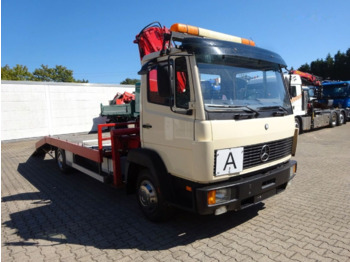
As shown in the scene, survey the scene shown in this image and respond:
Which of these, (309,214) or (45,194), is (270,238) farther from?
(45,194)

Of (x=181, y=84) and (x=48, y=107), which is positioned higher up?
(x=48, y=107)

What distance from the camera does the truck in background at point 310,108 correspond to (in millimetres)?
12383

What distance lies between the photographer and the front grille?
10.6 ft

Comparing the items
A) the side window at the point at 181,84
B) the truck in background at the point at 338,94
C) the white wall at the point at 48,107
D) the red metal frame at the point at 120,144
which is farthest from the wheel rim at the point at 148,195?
the truck in background at the point at 338,94

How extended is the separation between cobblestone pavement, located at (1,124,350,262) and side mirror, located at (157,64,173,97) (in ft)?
6.17

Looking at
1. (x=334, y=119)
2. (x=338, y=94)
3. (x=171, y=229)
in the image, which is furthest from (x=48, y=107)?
(x=338, y=94)

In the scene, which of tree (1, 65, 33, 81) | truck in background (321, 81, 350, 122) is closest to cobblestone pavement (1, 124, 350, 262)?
truck in background (321, 81, 350, 122)

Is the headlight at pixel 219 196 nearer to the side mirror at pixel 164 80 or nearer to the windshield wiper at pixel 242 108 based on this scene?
the windshield wiper at pixel 242 108

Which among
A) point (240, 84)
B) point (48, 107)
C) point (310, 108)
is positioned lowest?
point (310, 108)

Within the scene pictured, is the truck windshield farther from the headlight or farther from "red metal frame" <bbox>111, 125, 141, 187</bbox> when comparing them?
"red metal frame" <bbox>111, 125, 141, 187</bbox>

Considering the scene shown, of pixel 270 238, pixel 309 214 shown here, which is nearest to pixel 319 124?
pixel 309 214

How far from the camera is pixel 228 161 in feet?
9.96

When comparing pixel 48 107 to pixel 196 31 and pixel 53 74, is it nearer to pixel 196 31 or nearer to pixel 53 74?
pixel 196 31

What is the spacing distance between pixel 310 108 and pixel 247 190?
1261cm
